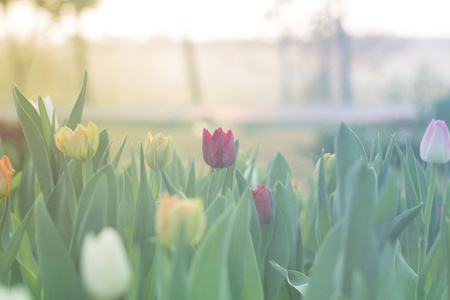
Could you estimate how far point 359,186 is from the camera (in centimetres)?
39

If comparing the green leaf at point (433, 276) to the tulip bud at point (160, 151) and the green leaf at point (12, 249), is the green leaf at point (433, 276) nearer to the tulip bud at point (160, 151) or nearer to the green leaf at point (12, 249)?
the tulip bud at point (160, 151)

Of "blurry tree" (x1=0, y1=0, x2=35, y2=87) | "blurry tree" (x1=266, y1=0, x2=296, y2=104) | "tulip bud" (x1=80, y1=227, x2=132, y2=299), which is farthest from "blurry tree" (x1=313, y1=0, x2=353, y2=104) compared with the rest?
"tulip bud" (x1=80, y1=227, x2=132, y2=299)

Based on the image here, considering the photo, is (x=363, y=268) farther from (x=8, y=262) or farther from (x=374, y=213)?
(x=8, y=262)

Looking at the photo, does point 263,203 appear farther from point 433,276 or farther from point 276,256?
point 433,276

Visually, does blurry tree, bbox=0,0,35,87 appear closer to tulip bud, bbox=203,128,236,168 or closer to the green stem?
tulip bud, bbox=203,128,236,168

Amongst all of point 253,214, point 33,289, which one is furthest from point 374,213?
point 33,289

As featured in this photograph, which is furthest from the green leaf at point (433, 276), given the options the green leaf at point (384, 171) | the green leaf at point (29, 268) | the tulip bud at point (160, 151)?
the green leaf at point (29, 268)

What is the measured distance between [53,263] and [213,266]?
6.4 inches

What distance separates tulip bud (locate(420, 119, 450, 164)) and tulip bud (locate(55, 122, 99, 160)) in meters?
0.43

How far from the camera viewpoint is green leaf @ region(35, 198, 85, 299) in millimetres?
476

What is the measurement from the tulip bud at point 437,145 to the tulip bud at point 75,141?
0.43 meters

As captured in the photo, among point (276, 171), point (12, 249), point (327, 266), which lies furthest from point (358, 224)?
point (276, 171)

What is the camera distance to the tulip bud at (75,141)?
0.63 m

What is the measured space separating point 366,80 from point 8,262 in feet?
43.7
